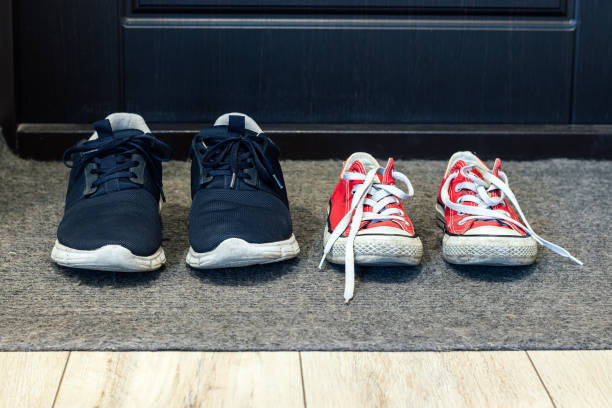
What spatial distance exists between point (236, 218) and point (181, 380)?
10.8 inches

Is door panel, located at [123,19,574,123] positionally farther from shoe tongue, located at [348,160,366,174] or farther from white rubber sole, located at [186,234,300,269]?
white rubber sole, located at [186,234,300,269]

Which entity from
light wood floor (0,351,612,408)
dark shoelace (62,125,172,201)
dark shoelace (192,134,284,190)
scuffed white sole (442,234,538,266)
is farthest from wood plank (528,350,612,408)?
dark shoelace (62,125,172,201)

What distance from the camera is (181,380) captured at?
0.71 m

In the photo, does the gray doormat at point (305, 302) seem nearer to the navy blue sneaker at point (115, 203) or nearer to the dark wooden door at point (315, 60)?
the navy blue sneaker at point (115, 203)

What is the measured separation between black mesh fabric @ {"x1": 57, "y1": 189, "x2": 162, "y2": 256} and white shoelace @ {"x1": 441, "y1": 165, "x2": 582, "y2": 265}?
416 millimetres

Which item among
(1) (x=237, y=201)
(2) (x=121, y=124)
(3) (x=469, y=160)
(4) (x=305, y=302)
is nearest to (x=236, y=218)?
(1) (x=237, y=201)

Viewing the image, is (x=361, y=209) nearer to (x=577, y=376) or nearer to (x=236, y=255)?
(x=236, y=255)

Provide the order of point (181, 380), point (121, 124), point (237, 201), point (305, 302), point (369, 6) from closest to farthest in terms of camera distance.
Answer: point (181, 380) < point (305, 302) < point (237, 201) < point (121, 124) < point (369, 6)

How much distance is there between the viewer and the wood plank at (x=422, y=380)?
683mm

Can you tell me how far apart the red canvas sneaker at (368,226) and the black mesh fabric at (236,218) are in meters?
0.08

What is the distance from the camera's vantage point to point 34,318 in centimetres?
82

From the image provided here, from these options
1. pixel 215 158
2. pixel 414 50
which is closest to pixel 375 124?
pixel 414 50

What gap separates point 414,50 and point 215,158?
0.63 metres

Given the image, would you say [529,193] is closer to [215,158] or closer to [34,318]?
[215,158]
